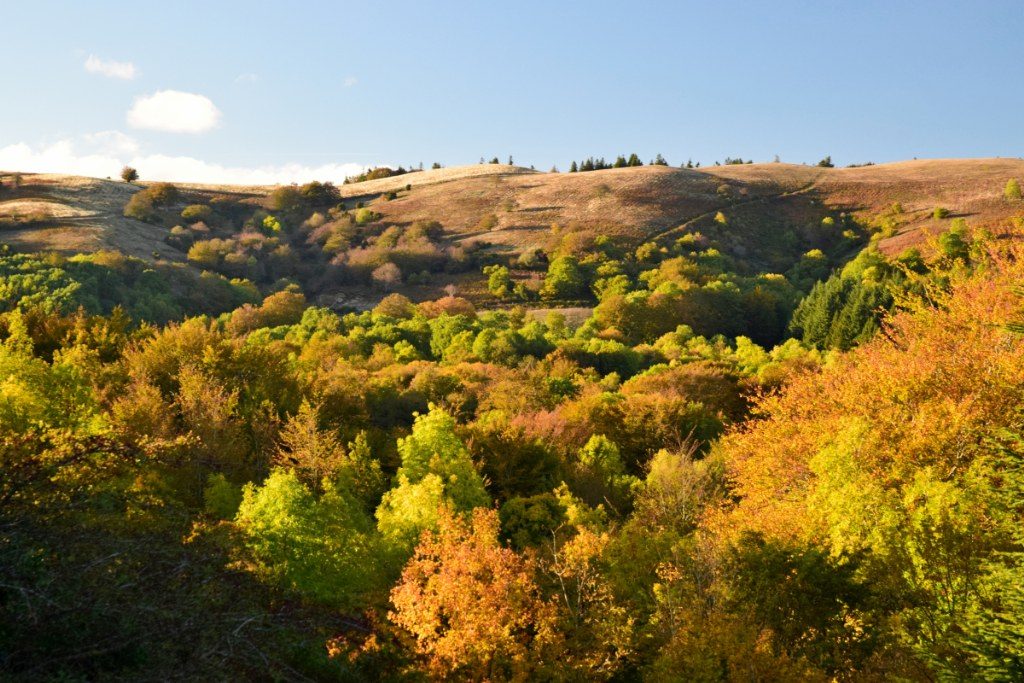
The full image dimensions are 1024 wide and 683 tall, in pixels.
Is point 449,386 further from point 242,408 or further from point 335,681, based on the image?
point 335,681

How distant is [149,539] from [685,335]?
61701 millimetres

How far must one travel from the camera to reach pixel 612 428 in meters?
41.8

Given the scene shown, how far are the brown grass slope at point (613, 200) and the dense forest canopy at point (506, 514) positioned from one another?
5861cm

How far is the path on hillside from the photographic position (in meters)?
104

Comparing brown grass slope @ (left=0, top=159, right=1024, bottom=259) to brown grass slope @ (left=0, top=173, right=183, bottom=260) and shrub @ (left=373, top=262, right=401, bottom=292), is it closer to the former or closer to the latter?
brown grass slope @ (left=0, top=173, right=183, bottom=260)

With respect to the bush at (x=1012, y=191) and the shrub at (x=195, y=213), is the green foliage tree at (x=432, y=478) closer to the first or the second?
the shrub at (x=195, y=213)

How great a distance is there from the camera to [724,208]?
117 meters

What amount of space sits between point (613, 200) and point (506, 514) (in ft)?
321

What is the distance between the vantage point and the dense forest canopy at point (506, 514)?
37.9 feet

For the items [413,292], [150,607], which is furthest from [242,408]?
[413,292]

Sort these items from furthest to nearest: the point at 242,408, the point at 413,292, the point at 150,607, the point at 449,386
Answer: the point at 413,292 → the point at 449,386 → the point at 242,408 → the point at 150,607

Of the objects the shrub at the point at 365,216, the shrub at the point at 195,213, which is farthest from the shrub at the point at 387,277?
the shrub at the point at 195,213

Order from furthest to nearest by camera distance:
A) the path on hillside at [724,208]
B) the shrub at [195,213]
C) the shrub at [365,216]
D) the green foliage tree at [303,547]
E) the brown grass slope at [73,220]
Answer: the shrub at [365,216], the shrub at [195,213], the path on hillside at [724,208], the brown grass slope at [73,220], the green foliage tree at [303,547]

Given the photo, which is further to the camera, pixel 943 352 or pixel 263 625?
pixel 943 352
